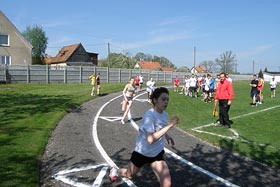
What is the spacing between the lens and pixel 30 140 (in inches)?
356

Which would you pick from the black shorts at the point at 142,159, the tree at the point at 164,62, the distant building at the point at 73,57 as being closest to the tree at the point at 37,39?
the distant building at the point at 73,57

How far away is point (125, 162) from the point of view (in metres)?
7.41

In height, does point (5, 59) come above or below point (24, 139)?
above

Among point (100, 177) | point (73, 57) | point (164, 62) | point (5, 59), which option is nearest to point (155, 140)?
point (100, 177)

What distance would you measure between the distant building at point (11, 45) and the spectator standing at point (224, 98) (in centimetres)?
4172

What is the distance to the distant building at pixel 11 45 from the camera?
4849 centimetres

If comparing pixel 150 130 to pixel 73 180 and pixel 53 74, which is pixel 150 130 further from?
pixel 53 74

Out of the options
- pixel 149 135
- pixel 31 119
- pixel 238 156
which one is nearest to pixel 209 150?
pixel 238 156

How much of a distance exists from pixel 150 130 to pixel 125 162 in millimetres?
2950

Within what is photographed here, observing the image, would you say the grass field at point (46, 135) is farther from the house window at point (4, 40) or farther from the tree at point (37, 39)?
the tree at point (37, 39)

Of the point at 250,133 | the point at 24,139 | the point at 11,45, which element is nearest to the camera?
the point at 24,139

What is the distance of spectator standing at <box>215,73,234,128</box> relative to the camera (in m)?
12.6

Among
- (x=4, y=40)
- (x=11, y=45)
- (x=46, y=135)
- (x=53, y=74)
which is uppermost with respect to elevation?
(x=4, y=40)

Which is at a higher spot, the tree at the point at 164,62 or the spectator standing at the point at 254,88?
the tree at the point at 164,62
